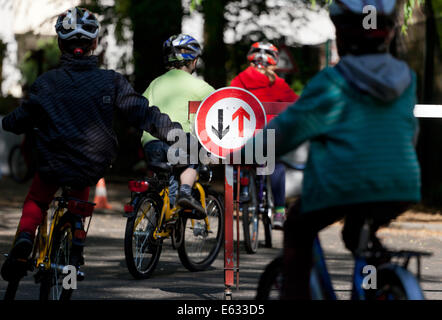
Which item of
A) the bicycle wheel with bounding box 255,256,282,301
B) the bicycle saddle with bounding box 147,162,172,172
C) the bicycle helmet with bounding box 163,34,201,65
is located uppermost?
the bicycle helmet with bounding box 163,34,201,65

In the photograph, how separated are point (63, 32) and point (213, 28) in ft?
36.8

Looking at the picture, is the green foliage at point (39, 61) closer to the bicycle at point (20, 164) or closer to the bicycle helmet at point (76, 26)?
the bicycle at point (20, 164)

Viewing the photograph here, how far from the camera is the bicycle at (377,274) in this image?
355 cm

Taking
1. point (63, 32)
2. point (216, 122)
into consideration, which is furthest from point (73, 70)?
point (216, 122)

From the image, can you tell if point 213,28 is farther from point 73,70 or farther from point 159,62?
point 73,70

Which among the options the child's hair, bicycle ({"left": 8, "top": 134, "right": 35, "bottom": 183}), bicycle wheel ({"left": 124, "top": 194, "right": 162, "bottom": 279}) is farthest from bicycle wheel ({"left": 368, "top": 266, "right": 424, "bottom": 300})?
bicycle ({"left": 8, "top": 134, "right": 35, "bottom": 183})

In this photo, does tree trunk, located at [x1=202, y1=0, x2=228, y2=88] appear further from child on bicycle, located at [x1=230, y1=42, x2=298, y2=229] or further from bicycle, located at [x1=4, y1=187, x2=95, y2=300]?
bicycle, located at [x1=4, y1=187, x2=95, y2=300]

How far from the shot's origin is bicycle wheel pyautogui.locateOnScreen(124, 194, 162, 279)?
24.0 ft

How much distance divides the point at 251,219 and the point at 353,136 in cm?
592

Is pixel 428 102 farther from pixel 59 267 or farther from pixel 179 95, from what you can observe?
pixel 59 267

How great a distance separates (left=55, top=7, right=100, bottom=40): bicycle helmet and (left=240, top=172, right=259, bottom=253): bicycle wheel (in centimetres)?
411

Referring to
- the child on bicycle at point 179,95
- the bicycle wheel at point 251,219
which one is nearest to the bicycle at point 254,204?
the bicycle wheel at point 251,219

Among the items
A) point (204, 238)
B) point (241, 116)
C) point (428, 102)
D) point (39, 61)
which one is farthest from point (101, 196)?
point (39, 61)
